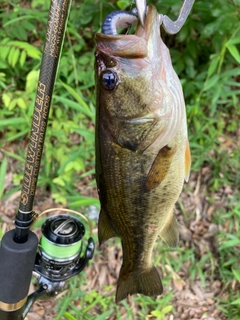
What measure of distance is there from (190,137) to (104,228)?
2073 mm

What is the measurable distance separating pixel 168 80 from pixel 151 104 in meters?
0.09

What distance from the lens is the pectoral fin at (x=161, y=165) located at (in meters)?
1.36

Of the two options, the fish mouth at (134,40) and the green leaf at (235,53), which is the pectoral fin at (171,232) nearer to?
the fish mouth at (134,40)

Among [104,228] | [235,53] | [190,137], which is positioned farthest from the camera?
[190,137]

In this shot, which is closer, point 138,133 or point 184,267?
point 138,133

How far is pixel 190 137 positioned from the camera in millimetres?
3422

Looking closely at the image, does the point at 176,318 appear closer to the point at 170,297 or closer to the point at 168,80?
the point at 170,297

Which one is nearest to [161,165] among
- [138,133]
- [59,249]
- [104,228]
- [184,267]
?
[138,133]

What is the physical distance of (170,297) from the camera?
2.72 m

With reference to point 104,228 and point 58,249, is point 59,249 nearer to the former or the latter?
point 58,249

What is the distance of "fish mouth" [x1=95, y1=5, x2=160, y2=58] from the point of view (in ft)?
3.79

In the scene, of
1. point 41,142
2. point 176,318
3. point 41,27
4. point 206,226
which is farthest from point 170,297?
point 41,27

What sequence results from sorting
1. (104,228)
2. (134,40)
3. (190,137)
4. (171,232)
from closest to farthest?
1. (134,40)
2. (104,228)
3. (171,232)
4. (190,137)

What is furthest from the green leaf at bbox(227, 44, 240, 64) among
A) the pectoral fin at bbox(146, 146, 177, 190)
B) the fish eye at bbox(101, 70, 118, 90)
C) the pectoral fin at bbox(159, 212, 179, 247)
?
the fish eye at bbox(101, 70, 118, 90)
